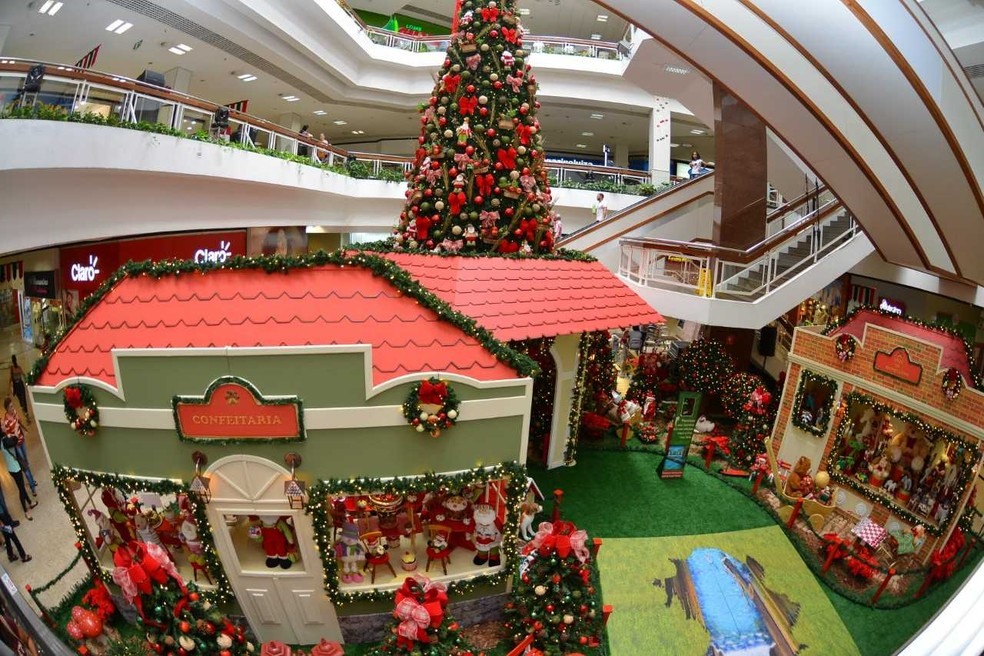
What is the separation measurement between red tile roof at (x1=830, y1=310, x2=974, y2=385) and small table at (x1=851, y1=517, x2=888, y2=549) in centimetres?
190

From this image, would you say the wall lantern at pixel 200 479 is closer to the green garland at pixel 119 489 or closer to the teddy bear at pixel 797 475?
the green garland at pixel 119 489

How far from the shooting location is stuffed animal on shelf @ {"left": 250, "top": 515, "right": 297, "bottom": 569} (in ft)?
14.1

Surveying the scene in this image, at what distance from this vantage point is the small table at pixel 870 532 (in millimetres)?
4910

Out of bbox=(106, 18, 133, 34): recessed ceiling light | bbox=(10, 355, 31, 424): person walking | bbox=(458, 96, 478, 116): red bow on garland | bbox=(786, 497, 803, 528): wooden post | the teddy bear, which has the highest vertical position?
bbox=(458, 96, 478, 116): red bow on garland

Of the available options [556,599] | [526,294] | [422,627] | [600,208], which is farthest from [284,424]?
[600,208]

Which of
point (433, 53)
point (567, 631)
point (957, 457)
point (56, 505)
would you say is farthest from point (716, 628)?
point (433, 53)

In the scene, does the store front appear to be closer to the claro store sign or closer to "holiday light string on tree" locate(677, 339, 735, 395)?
the claro store sign

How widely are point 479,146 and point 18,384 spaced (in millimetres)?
4919

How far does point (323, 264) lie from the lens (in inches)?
163

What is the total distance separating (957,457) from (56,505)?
6.57 m

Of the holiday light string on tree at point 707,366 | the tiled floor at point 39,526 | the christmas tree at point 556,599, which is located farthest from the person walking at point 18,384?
the holiday light string on tree at point 707,366

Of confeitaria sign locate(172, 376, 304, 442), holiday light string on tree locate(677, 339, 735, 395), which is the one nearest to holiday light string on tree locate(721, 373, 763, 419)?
holiday light string on tree locate(677, 339, 735, 395)

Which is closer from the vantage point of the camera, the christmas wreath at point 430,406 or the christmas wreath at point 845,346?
the christmas wreath at point 430,406

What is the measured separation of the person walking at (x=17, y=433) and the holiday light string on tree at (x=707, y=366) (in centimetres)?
871
